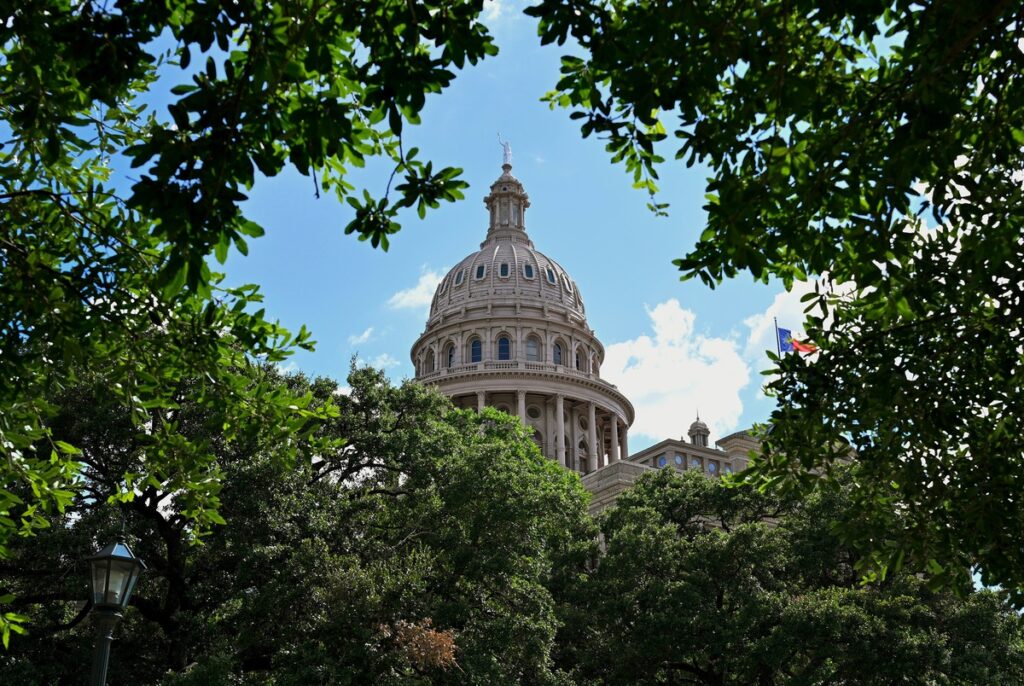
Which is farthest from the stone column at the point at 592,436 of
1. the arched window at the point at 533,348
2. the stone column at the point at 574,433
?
the arched window at the point at 533,348

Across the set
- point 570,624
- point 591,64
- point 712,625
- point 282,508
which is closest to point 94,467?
point 282,508

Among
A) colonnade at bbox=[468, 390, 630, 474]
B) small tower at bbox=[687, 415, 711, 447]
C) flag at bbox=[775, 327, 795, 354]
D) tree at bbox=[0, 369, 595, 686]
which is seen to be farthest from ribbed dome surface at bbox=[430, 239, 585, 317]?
tree at bbox=[0, 369, 595, 686]

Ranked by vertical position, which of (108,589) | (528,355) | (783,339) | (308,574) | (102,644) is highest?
(528,355)

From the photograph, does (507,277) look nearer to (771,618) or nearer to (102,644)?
(771,618)

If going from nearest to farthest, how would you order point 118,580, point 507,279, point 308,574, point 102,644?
1. point 102,644
2. point 118,580
3. point 308,574
4. point 507,279

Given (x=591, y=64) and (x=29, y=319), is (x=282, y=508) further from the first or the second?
(x=591, y=64)

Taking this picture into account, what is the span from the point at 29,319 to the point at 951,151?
890 centimetres

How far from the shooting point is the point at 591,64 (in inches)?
371

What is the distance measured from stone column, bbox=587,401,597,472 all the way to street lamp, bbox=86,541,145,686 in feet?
249

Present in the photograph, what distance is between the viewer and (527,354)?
9288 cm

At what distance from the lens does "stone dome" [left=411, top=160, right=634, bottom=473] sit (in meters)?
88.0

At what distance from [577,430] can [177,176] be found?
84560 millimetres

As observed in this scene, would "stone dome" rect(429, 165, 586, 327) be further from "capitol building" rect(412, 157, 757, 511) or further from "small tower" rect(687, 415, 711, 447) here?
"small tower" rect(687, 415, 711, 447)

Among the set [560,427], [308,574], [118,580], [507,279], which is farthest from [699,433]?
[118,580]
